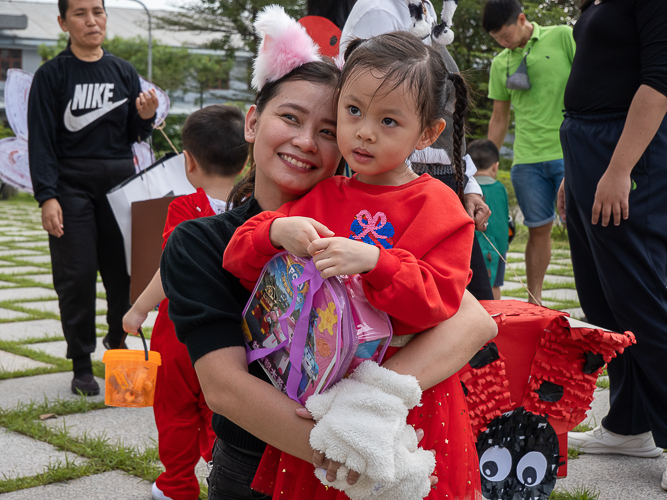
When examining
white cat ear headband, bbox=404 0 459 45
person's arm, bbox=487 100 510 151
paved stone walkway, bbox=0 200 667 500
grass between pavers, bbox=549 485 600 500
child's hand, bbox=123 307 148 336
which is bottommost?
paved stone walkway, bbox=0 200 667 500

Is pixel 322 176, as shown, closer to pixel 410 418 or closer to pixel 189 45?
pixel 410 418

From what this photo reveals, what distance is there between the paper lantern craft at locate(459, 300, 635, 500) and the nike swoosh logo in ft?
9.24

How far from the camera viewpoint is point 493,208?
5035 millimetres

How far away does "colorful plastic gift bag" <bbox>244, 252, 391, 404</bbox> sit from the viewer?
1152 millimetres

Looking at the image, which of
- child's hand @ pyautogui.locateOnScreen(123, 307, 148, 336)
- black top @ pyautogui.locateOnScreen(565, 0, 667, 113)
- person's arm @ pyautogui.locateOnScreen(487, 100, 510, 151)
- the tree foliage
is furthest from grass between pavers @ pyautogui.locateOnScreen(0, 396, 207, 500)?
the tree foliage

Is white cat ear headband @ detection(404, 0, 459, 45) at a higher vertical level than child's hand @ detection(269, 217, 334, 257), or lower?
higher

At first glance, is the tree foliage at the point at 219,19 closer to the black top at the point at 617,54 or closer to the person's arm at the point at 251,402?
the black top at the point at 617,54

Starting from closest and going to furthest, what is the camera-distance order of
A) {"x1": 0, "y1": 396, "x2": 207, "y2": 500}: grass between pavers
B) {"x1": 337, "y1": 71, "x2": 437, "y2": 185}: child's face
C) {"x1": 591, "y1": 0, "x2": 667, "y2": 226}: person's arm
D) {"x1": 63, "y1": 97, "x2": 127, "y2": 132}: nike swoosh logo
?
{"x1": 337, "y1": 71, "x2": 437, "y2": 185}: child's face, {"x1": 591, "y1": 0, "x2": 667, "y2": 226}: person's arm, {"x1": 0, "y1": 396, "x2": 207, "y2": 500}: grass between pavers, {"x1": 63, "y1": 97, "x2": 127, "y2": 132}: nike swoosh logo

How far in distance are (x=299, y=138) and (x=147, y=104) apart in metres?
2.76

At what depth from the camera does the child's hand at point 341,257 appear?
3.70 ft

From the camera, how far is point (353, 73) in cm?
142

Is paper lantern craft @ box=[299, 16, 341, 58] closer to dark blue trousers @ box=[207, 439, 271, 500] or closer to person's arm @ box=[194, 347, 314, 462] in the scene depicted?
person's arm @ box=[194, 347, 314, 462]

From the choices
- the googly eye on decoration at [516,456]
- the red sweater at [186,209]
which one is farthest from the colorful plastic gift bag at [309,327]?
the red sweater at [186,209]

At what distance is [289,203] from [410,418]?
0.52 metres
